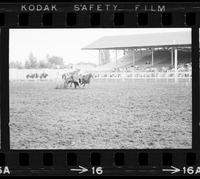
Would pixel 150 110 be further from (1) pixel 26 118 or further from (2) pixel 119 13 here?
(2) pixel 119 13

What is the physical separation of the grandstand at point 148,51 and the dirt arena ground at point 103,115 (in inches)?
26.5

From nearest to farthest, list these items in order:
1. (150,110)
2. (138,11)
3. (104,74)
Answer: (138,11), (104,74), (150,110)

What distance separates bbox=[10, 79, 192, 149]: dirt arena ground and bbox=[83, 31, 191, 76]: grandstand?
67 cm

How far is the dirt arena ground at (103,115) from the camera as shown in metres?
8.52

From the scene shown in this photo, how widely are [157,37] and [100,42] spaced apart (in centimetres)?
97

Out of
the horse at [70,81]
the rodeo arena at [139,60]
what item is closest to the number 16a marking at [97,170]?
the rodeo arena at [139,60]

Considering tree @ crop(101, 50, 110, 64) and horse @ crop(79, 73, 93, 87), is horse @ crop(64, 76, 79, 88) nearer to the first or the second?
horse @ crop(79, 73, 93, 87)

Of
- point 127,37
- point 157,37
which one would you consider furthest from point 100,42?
point 157,37

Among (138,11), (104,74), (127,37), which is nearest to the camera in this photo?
(138,11)

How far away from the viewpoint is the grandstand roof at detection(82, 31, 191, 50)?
8.23m

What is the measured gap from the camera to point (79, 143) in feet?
27.9

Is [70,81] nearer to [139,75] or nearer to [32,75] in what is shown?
[32,75]

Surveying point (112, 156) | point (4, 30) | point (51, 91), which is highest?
point (4, 30)

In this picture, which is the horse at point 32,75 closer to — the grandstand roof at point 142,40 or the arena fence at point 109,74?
the arena fence at point 109,74
